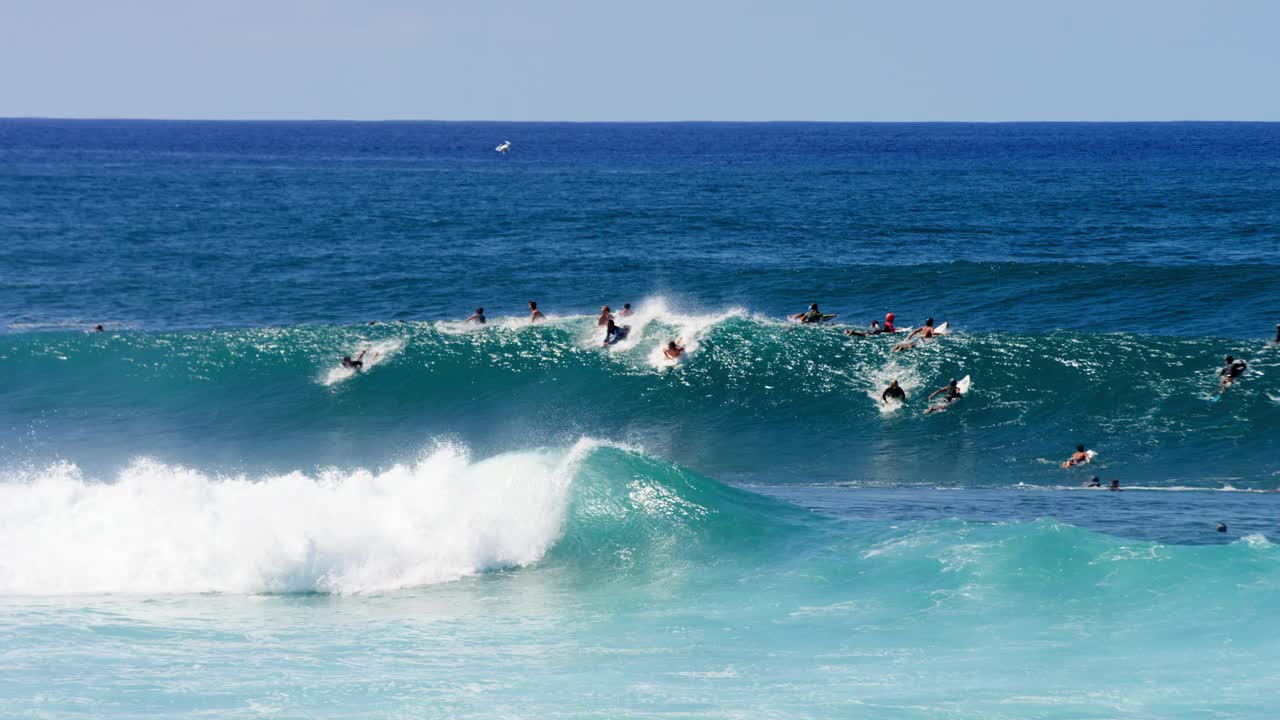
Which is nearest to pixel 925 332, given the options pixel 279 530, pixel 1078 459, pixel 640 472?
pixel 1078 459

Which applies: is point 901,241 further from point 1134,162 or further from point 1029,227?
point 1134,162

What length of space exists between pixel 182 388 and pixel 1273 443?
1003 inches

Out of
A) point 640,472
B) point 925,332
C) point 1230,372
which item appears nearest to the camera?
point 640,472

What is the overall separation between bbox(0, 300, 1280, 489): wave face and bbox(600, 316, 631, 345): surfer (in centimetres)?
33

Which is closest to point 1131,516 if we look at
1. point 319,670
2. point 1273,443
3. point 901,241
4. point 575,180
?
point 1273,443

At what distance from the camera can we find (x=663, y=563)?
16.4 metres

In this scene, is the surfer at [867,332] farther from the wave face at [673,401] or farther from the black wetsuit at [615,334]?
the black wetsuit at [615,334]

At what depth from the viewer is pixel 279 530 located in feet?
53.5

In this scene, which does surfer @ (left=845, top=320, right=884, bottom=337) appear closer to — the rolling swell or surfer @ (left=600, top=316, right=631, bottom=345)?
surfer @ (left=600, top=316, right=631, bottom=345)

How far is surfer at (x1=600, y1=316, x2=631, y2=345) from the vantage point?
3334 cm

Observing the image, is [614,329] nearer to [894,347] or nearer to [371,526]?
[894,347]

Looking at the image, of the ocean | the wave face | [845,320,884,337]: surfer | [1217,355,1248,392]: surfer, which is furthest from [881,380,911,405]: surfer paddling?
[1217,355,1248,392]: surfer

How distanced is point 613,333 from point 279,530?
59.0 feet

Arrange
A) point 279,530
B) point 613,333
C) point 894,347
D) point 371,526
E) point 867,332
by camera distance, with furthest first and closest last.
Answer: point 613,333, point 867,332, point 894,347, point 371,526, point 279,530
